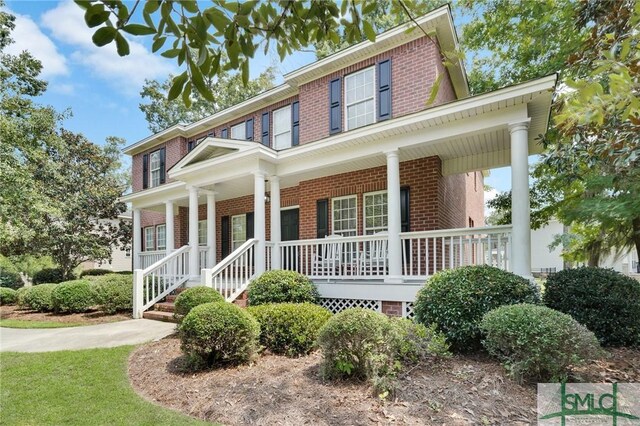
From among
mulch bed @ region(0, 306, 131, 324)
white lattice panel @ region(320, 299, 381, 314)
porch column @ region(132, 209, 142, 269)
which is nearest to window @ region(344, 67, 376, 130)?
white lattice panel @ region(320, 299, 381, 314)

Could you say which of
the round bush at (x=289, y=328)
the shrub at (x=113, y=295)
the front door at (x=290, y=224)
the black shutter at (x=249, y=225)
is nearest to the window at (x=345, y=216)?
the front door at (x=290, y=224)

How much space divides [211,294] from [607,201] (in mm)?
8255

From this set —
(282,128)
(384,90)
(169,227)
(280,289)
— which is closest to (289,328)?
(280,289)

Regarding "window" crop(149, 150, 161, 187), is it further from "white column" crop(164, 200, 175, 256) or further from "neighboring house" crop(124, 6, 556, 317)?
"white column" crop(164, 200, 175, 256)

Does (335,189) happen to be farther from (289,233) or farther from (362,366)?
(362,366)

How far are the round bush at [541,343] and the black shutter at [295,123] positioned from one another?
873cm

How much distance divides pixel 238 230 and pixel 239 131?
12.4 feet

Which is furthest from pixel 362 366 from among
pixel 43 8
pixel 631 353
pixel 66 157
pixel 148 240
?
pixel 66 157

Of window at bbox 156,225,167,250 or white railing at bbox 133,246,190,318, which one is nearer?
white railing at bbox 133,246,190,318

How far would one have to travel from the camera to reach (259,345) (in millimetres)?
5809

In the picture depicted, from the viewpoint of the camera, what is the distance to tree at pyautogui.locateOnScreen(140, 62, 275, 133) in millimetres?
24016

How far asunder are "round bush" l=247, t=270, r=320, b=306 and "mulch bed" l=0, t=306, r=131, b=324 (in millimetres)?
4150

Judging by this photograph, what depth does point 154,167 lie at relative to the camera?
55.4 feet

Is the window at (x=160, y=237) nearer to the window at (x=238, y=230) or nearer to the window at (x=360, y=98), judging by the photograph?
A: the window at (x=238, y=230)
